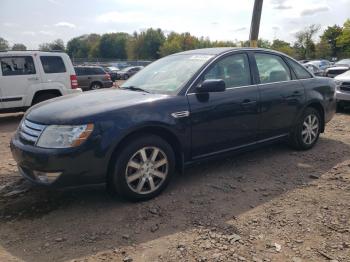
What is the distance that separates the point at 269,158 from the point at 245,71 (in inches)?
57.2

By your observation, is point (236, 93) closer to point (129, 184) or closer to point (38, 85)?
point (129, 184)

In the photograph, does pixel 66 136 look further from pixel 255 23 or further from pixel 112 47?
pixel 112 47

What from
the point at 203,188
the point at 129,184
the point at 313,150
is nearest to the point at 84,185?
the point at 129,184

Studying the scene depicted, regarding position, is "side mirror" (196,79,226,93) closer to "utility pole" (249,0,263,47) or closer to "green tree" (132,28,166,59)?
"utility pole" (249,0,263,47)

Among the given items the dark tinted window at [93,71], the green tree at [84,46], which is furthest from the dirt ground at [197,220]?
the green tree at [84,46]

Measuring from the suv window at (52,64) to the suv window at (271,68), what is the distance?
648 centimetres

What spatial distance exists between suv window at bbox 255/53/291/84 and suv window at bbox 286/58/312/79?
0.51 ft

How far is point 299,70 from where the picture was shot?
5672mm

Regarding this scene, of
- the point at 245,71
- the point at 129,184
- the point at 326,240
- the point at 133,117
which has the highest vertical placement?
the point at 245,71

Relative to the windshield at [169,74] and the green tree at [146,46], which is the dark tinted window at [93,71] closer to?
the windshield at [169,74]

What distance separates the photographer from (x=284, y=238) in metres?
3.22

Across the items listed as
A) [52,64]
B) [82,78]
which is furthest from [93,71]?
[52,64]

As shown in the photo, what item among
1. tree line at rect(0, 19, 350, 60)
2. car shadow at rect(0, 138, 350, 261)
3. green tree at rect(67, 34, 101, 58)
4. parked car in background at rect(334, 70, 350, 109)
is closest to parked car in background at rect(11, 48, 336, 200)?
car shadow at rect(0, 138, 350, 261)

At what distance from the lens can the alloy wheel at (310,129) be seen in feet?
18.7
